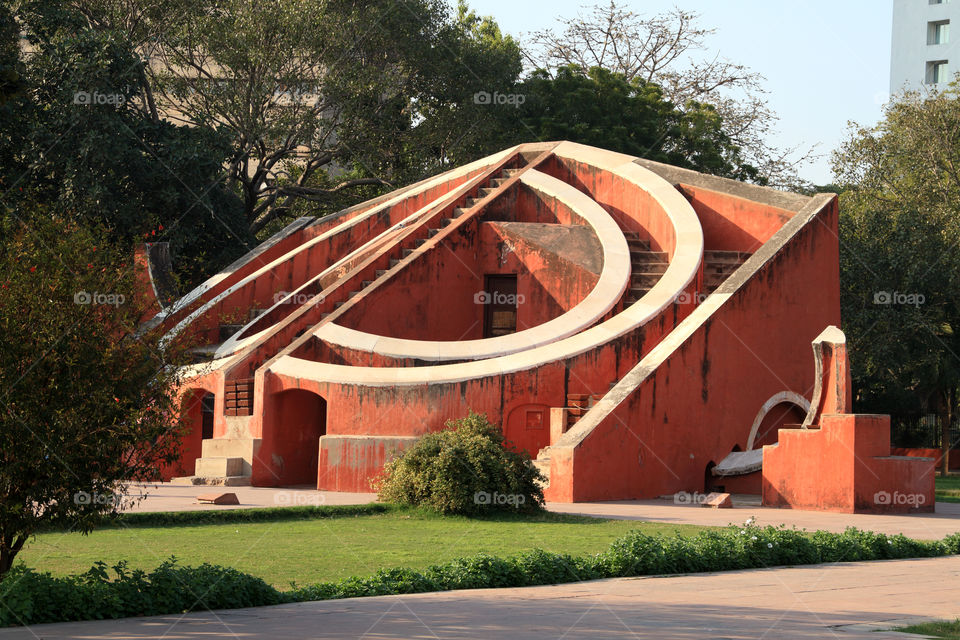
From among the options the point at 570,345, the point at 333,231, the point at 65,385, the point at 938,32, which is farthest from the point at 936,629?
the point at 938,32

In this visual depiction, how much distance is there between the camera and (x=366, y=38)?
27250mm

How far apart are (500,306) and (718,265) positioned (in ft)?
11.9

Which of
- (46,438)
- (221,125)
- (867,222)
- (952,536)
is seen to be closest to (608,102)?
(867,222)

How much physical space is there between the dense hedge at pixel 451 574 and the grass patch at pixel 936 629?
8.02 feet

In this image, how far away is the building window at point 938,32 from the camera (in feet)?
170

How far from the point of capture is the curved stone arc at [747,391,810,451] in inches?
625

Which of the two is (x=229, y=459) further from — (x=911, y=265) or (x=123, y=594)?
(x=911, y=265)

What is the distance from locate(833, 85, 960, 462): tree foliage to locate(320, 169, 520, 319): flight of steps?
27.1 ft

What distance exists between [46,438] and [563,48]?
101 ft

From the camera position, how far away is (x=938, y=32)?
52.0 meters

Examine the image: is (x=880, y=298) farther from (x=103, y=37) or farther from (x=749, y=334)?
(x=103, y=37)

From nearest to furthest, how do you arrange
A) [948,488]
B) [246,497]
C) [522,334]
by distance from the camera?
[246,497], [522,334], [948,488]

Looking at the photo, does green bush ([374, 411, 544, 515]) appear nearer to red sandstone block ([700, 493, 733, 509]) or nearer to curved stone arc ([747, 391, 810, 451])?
red sandstone block ([700, 493, 733, 509])

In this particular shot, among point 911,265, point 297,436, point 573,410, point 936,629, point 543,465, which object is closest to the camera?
point 936,629
